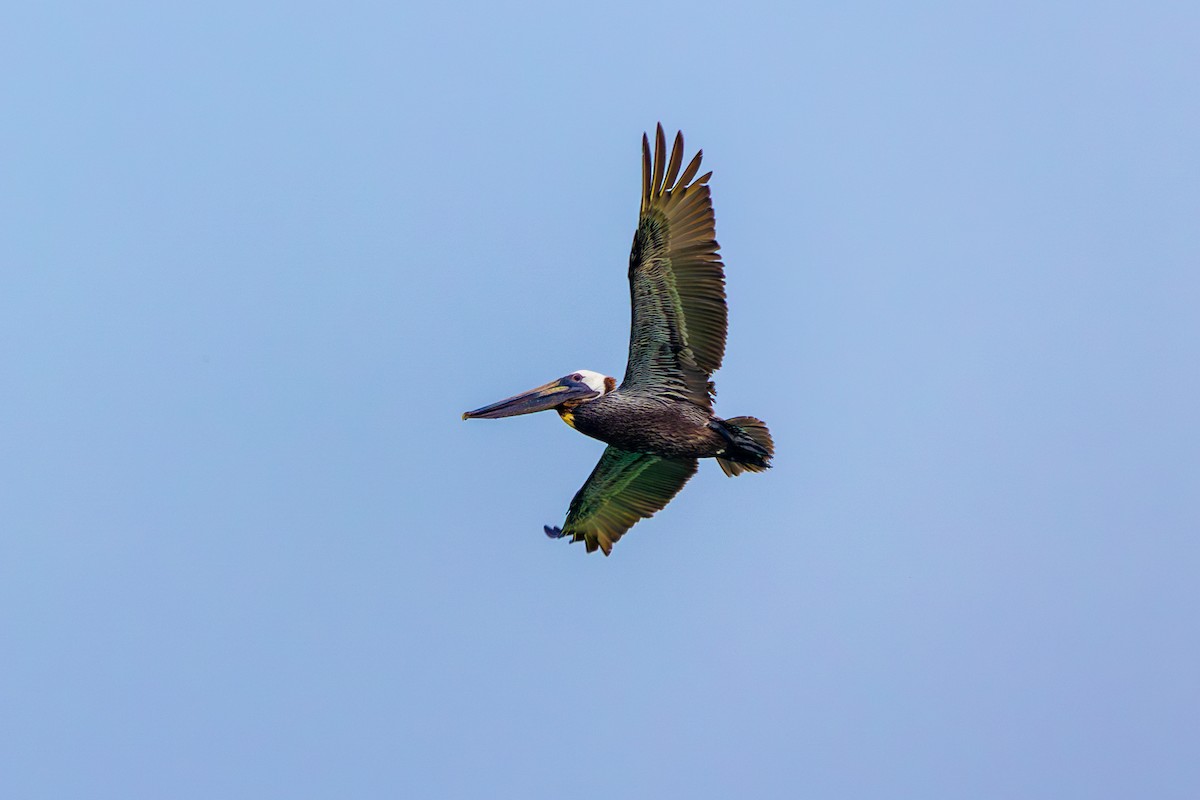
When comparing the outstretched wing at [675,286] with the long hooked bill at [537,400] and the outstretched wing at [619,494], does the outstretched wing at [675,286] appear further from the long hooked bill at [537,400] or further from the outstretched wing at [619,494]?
the outstretched wing at [619,494]

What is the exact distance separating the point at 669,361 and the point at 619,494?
2036mm

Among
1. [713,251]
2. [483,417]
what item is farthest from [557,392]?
[713,251]

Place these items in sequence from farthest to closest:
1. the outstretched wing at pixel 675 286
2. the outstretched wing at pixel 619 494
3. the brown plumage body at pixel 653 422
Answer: the outstretched wing at pixel 619 494, the brown plumage body at pixel 653 422, the outstretched wing at pixel 675 286

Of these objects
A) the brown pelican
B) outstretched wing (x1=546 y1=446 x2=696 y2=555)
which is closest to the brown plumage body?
the brown pelican

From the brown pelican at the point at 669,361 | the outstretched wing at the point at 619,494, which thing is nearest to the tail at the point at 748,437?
the brown pelican at the point at 669,361

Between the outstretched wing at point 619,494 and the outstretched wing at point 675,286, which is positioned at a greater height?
the outstretched wing at point 675,286

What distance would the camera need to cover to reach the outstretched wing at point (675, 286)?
16750mm

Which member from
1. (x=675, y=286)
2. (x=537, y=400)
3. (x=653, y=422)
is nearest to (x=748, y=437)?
(x=653, y=422)

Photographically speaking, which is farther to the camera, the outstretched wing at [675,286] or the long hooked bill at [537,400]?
the long hooked bill at [537,400]

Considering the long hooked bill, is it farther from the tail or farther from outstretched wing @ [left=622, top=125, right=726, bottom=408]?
the tail

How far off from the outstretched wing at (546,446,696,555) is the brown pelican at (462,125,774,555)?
Answer: 0.33 metres

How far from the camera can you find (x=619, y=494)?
18797 mm

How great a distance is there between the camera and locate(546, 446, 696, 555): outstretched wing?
18.5 meters

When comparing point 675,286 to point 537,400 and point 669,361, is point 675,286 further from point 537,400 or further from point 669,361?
point 537,400
